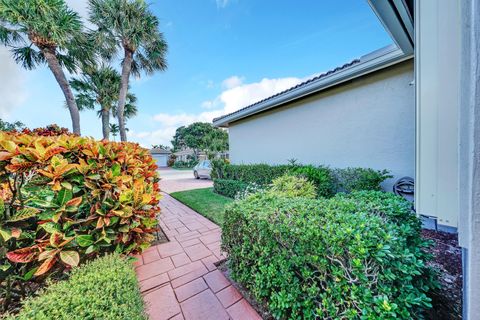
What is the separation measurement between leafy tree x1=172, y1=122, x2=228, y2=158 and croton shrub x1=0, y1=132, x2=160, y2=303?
80.9 ft

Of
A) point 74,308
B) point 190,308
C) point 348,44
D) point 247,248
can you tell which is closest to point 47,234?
point 74,308

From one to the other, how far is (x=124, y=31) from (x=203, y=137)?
75.5 ft

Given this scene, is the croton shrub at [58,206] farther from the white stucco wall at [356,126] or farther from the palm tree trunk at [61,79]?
the palm tree trunk at [61,79]

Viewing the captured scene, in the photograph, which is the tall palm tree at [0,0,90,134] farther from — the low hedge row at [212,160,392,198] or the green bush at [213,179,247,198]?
the low hedge row at [212,160,392,198]

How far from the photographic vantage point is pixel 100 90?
415 inches

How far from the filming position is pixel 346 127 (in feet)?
15.4

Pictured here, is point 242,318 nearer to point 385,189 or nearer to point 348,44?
point 385,189

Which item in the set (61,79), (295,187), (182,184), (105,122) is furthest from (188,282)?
(105,122)

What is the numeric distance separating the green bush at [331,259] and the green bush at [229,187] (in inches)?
159

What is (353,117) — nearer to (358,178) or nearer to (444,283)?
(358,178)

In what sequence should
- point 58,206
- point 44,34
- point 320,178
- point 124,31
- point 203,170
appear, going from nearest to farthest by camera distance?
point 58,206 < point 320,178 < point 44,34 < point 124,31 < point 203,170

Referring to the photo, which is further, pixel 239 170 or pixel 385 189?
pixel 239 170

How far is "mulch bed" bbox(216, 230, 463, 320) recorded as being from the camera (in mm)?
1476

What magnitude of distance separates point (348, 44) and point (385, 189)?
12.5ft
